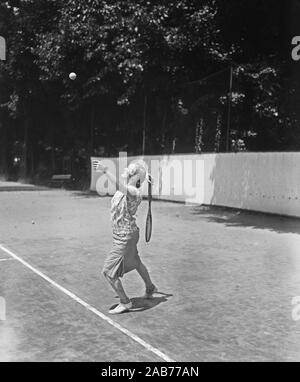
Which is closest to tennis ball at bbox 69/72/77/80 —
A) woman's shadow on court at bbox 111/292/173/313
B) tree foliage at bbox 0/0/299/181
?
tree foliage at bbox 0/0/299/181

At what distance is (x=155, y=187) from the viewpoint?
2294cm

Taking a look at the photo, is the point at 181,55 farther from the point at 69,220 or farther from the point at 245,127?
the point at 69,220

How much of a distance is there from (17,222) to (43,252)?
491cm

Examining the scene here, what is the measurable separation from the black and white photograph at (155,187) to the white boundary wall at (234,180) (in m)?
0.05

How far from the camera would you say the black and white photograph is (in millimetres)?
5371

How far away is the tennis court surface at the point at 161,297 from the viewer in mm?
4875

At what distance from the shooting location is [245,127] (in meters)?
18.9

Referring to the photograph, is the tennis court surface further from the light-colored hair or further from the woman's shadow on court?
the light-colored hair

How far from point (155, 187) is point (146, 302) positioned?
54.1 ft

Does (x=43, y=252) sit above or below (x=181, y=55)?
below

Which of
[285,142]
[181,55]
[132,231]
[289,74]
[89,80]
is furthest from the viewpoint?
[89,80]

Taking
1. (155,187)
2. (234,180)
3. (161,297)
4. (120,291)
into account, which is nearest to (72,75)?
(155,187)

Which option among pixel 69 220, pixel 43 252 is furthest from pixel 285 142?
pixel 43 252

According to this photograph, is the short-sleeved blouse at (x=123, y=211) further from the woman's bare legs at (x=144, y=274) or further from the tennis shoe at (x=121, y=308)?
the tennis shoe at (x=121, y=308)
